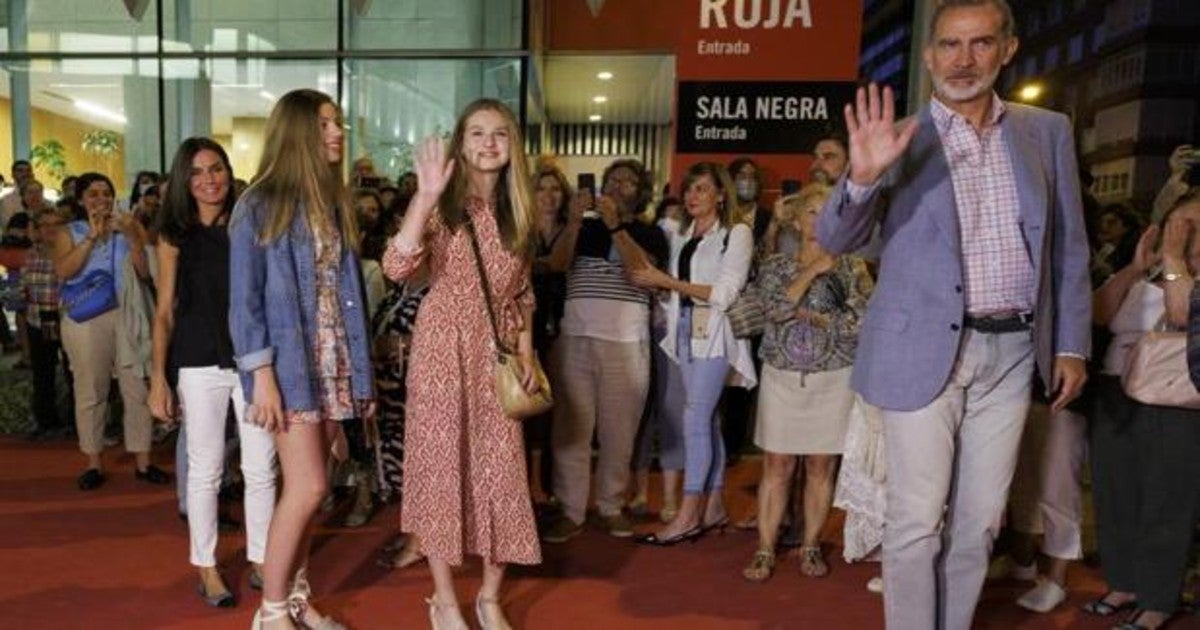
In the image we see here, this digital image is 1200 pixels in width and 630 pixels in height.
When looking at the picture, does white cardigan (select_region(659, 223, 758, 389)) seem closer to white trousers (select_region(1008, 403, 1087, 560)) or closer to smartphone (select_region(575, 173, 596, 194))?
smartphone (select_region(575, 173, 596, 194))

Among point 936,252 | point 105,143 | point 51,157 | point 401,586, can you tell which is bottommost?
point 401,586

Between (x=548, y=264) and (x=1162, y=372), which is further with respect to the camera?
(x=548, y=264)

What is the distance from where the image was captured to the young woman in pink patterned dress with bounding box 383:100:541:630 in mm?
2678

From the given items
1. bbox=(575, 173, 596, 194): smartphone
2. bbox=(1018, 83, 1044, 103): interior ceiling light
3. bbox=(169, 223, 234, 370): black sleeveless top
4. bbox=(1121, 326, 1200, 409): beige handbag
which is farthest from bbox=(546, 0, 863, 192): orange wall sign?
bbox=(169, 223, 234, 370): black sleeveless top

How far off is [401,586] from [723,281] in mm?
1738

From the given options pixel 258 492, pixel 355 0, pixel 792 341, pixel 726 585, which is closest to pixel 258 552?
pixel 258 492

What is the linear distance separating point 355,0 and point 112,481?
16.3 feet

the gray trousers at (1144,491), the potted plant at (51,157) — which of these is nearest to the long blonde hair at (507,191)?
the gray trousers at (1144,491)

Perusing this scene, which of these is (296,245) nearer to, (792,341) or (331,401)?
(331,401)

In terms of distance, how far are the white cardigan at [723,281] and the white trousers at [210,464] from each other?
1776 millimetres

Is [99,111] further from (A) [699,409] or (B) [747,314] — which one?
(B) [747,314]

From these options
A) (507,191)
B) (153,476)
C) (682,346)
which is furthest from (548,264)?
(153,476)

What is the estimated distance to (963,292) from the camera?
221 centimetres

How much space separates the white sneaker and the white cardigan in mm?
1296
